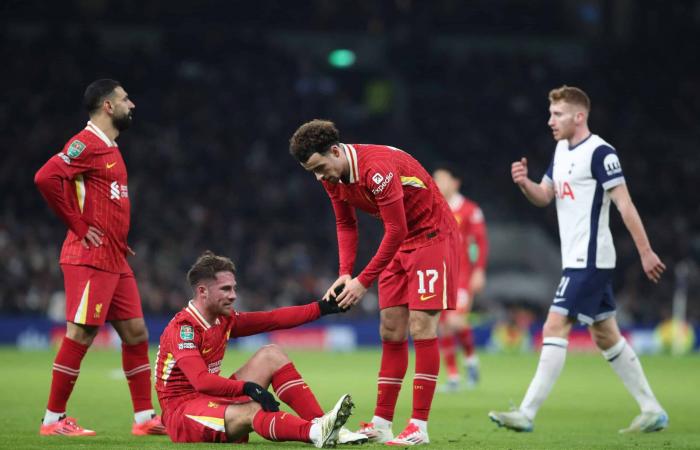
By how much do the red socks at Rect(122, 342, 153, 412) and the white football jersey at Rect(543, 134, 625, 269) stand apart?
3.22 metres

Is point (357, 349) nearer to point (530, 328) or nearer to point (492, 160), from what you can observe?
point (530, 328)

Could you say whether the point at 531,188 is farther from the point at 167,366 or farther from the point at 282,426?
the point at 167,366

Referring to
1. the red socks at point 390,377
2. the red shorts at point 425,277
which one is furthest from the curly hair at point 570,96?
the red socks at point 390,377

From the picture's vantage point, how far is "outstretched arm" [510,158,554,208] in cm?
813

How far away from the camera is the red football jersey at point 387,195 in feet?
22.5

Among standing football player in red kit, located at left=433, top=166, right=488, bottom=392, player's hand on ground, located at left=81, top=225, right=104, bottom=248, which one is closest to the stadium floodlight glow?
standing football player in red kit, located at left=433, top=166, right=488, bottom=392

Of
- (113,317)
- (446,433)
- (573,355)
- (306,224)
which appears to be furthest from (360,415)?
(306,224)

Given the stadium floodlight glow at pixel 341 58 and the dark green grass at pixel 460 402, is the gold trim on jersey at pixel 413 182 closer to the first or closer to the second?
the dark green grass at pixel 460 402

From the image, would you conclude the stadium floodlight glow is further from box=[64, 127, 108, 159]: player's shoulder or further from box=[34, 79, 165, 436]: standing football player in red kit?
box=[64, 127, 108, 159]: player's shoulder

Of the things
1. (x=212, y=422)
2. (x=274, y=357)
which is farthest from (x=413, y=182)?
(x=212, y=422)

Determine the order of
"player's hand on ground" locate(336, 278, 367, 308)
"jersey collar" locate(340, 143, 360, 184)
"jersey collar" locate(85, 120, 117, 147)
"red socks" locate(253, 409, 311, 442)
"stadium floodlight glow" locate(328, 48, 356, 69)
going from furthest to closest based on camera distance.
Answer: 1. "stadium floodlight glow" locate(328, 48, 356, 69)
2. "jersey collar" locate(85, 120, 117, 147)
3. "jersey collar" locate(340, 143, 360, 184)
4. "player's hand on ground" locate(336, 278, 367, 308)
5. "red socks" locate(253, 409, 311, 442)

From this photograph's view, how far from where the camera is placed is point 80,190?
7980mm

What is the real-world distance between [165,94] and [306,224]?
5.03 m

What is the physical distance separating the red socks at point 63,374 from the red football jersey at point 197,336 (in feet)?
3.85
